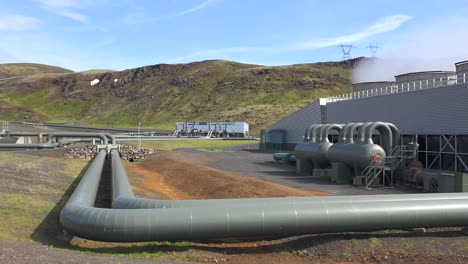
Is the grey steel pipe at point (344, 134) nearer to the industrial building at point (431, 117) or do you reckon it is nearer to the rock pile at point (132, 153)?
the industrial building at point (431, 117)

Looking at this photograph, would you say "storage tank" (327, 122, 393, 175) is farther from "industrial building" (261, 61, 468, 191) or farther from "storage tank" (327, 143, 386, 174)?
"industrial building" (261, 61, 468, 191)

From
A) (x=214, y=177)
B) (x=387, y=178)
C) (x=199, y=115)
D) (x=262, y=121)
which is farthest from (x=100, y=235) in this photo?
(x=199, y=115)

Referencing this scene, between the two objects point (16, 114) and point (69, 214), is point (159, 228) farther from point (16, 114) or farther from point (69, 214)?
point (16, 114)

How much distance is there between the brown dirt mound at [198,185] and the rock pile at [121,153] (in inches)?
392

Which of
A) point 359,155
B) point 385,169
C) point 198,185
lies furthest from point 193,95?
point 385,169

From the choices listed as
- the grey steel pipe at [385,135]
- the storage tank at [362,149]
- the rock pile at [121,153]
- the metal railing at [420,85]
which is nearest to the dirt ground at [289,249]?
the storage tank at [362,149]

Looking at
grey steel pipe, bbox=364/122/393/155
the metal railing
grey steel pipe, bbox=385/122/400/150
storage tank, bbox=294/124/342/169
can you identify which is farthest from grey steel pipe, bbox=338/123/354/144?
the metal railing

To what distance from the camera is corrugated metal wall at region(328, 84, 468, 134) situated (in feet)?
102

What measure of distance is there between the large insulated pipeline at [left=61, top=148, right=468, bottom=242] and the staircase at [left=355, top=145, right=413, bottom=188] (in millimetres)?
15591

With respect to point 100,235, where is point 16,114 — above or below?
above

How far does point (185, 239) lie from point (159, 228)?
2.87ft

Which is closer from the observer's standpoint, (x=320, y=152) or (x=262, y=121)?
(x=320, y=152)

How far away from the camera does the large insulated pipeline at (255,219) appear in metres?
13.2

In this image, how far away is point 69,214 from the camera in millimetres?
14422
